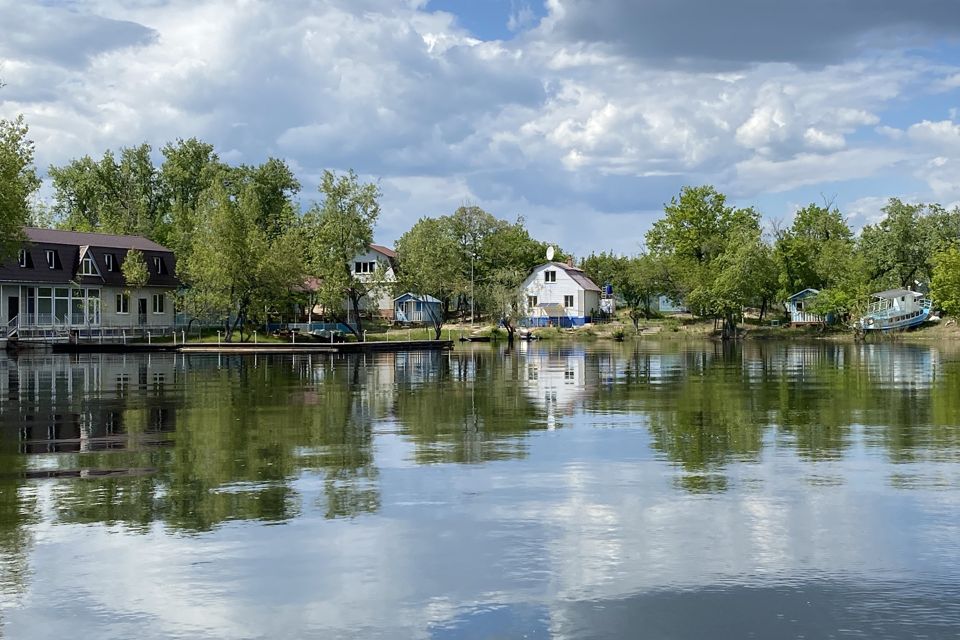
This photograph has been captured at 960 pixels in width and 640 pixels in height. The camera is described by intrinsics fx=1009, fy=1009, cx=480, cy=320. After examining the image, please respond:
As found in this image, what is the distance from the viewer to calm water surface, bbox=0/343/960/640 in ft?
33.9

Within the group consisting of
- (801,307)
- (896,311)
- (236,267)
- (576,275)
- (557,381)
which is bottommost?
(557,381)

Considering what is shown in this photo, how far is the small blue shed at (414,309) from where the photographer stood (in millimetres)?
118500

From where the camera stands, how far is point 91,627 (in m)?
10.0

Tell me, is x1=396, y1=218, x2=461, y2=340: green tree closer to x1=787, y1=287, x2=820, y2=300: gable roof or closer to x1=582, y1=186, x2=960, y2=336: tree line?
x1=582, y1=186, x2=960, y2=336: tree line

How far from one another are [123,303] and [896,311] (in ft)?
275

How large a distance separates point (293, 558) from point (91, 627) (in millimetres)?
2827

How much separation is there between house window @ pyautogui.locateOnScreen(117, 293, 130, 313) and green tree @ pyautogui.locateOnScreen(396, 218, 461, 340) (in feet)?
82.5

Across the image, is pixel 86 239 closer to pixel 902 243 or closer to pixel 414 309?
pixel 414 309

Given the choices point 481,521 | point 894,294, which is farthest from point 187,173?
point 481,521

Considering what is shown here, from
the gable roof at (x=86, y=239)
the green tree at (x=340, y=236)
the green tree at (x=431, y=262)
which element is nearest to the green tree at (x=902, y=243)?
the green tree at (x=431, y=262)

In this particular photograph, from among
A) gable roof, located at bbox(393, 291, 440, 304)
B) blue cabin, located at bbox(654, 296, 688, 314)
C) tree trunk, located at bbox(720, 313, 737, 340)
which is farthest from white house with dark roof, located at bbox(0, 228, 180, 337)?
blue cabin, located at bbox(654, 296, 688, 314)

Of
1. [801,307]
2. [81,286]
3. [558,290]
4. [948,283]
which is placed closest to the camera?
[81,286]

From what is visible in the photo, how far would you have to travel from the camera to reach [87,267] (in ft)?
298

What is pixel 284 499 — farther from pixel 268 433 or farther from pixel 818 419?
pixel 818 419
